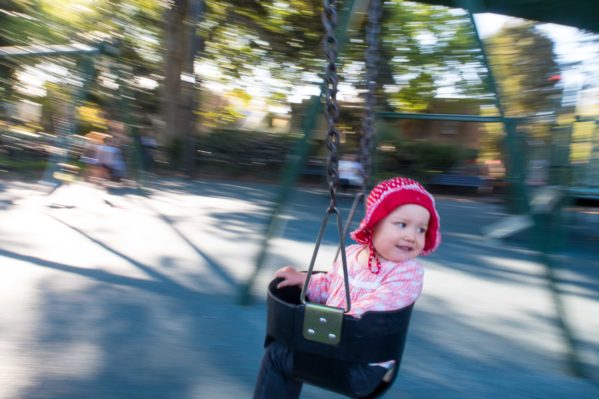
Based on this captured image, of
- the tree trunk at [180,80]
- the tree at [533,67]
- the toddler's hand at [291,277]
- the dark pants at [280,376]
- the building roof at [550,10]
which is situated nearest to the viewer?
the dark pants at [280,376]

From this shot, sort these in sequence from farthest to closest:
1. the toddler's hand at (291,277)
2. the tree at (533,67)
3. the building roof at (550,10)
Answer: the tree at (533,67) < the building roof at (550,10) < the toddler's hand at (291,277)

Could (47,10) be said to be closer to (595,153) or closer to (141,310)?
(141,310)

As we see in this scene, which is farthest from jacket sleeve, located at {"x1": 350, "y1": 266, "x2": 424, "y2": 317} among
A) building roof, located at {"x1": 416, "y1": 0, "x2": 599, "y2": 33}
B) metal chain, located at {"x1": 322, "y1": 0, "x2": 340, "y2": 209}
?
building roof, located at {"x1": 416, "y1": 0, "x2": 599, "y2": 33}

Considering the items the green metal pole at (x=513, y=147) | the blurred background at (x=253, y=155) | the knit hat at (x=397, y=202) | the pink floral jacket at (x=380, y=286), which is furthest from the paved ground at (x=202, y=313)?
the knit hat at (x=397, y=202)

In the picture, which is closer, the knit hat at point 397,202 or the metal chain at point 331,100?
the metal chain at point 331,100

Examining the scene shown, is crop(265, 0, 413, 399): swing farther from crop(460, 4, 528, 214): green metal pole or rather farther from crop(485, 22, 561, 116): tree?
crop(485, 22, 561, 116): tree

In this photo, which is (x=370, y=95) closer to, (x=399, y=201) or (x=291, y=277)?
(x=399, y=201)

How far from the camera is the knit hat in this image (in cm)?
166

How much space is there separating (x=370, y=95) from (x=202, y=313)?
168 centimetres

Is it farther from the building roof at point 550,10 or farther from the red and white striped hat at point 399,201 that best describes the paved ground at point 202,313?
the building roof at point 550,10

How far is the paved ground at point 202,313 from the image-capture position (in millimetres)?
2389

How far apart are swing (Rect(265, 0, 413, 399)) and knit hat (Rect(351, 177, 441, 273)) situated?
23 centimetres

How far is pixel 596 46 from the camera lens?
15.4ft

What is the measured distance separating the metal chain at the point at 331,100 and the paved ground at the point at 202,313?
116cm
